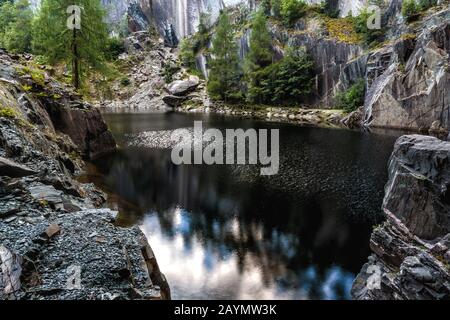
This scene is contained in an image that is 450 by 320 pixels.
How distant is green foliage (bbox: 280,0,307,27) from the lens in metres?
75.3

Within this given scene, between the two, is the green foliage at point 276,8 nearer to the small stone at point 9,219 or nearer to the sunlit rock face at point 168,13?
the sunlit rock face at point 168,13

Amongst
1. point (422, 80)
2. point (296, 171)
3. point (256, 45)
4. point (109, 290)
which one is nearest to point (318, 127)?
point (422, 80)

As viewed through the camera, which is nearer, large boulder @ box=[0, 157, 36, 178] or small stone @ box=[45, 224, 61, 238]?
small stone @ box=[45, 224, 61, 238]

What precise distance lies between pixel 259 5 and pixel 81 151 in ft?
237

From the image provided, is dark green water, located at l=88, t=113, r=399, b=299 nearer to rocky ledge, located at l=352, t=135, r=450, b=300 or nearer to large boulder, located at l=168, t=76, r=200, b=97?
rocky ledge, located at l=352, t=135, r=450, b=300

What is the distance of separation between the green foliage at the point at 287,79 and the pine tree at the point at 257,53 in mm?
459

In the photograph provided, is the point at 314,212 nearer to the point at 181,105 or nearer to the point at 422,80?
the point at 422,80

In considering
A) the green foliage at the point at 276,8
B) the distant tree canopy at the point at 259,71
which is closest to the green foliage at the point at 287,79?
the distant tree canopy at the point at 259,71

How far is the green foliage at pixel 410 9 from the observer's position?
178 ft

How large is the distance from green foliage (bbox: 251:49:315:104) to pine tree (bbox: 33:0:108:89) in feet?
133

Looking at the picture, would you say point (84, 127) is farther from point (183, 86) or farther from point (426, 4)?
point (183, 86)

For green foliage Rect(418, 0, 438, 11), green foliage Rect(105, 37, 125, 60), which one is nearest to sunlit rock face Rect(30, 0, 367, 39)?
green foliage Rect(105, 37, 125, 60)

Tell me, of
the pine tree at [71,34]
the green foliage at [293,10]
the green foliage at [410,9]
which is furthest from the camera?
the green foliage at [293,10]
